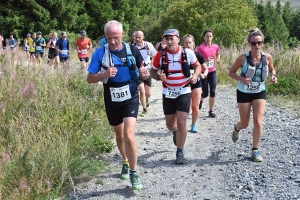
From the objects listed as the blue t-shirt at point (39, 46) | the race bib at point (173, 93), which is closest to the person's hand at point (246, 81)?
the race bib at point (173, 93)

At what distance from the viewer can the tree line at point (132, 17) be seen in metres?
27.3

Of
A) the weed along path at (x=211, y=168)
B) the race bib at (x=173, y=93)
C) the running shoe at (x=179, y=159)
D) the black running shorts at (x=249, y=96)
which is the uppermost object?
the race bib at (x=173, y=93)

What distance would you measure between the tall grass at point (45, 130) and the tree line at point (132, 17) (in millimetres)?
17682

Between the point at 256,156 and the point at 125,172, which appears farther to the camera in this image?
the point at 256,156

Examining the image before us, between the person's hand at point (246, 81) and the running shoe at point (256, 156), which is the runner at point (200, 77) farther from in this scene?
the running shoe at point (256, 156)

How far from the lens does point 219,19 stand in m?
27.8

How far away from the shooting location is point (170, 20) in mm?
32656

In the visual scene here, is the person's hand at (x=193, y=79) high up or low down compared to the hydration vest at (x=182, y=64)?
down

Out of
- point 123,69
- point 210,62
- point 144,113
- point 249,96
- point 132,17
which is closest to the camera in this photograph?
point 123,69

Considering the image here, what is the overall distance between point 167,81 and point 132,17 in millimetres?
38585

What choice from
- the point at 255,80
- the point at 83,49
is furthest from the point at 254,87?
the point at 83,49

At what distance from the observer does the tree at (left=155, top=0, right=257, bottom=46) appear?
26.7m

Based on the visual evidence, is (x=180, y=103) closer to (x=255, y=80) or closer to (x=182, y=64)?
(x=182, y=64)

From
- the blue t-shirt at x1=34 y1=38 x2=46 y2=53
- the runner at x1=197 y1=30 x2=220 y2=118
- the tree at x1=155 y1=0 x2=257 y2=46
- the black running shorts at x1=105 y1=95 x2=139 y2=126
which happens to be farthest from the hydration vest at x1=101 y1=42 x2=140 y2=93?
the tree at x1=155 y1=0 x2=257 y2=46
